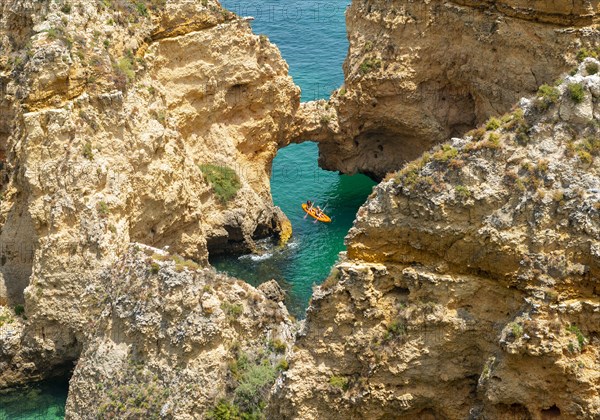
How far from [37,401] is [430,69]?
25497mm

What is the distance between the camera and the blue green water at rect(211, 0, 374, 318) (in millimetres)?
47312

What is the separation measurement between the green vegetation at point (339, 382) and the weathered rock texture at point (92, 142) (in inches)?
621

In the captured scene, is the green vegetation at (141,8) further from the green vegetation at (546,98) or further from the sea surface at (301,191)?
the green vegetation at (546,98)

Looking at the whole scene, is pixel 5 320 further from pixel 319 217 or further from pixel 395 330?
pixel 395 330

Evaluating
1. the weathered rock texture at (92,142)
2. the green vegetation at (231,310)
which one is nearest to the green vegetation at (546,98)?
the green vegetation at (231,310)

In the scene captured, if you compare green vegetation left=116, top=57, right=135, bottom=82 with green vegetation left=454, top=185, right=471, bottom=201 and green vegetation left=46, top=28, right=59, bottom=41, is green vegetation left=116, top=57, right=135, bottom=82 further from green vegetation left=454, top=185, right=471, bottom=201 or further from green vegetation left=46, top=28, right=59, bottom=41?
green vegetation left=454, top=185, right=471, bottom=201

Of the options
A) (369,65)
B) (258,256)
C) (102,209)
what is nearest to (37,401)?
(102,209)

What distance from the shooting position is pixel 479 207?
68.8 ft

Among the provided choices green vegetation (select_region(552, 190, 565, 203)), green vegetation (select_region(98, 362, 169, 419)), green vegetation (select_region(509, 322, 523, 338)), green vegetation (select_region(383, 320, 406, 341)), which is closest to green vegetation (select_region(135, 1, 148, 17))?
green vegetation (select_region(98, 362, 169, 419))

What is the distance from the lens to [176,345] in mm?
28938

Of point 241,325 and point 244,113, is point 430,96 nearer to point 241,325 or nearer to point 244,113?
point 244,113

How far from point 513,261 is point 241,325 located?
11552mm

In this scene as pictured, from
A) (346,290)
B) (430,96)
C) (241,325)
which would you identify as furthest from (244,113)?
(346,290)

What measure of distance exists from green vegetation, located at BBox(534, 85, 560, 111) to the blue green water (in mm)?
23742
